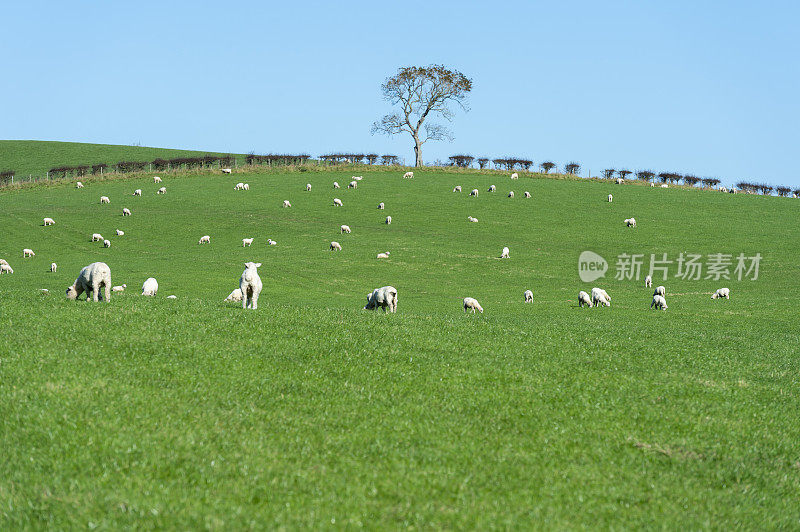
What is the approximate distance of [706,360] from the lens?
20750mm

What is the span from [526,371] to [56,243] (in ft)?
198

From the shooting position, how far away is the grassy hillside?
388ft

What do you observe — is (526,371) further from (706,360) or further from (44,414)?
(44,414)

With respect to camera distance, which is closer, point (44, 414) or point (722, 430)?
point (44, 414)

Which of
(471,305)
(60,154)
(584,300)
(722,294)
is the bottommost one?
(471,305)

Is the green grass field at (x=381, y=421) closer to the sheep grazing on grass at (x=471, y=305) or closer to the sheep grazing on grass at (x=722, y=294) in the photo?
the sheep grazing on grass at (x=471, y=305)

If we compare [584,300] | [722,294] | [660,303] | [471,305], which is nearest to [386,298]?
[471,305]

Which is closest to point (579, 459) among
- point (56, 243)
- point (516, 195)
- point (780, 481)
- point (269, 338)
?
point (780, 481)

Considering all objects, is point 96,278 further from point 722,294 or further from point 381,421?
point 722,294

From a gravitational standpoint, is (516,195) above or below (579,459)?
above

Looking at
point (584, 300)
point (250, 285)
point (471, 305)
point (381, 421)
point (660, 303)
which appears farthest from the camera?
point (584, 300)

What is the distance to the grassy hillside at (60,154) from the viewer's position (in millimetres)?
118375

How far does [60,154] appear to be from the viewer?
126000 mm

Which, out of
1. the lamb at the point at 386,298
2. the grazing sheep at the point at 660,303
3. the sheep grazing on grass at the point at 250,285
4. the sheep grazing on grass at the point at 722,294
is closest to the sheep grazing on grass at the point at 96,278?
the sheep grazing on grass at the point at 250,285
